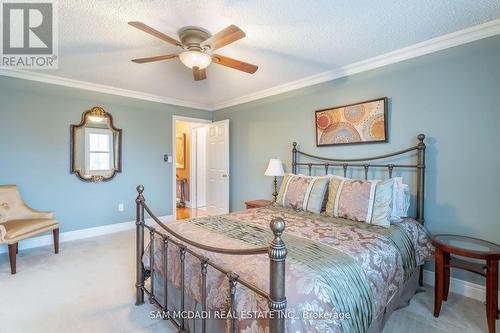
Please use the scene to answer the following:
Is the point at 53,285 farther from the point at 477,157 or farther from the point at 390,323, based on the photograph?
the point at 477,157

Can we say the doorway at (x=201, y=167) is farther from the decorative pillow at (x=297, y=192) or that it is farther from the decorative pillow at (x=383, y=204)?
the decorative pillow at (x=383, y=204)

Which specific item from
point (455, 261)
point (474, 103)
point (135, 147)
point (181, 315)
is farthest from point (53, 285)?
point (474, 103)

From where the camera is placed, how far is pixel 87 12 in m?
2.01

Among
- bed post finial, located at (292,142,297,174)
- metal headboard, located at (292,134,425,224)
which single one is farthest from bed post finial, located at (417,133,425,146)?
bed post finial, located at (292,142,297,174)

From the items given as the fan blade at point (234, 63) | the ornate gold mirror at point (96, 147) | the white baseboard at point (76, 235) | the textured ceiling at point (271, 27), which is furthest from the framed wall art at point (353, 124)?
the white baseboard at point (76, 235)

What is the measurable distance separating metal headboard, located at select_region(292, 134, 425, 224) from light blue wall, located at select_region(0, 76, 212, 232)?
2663 millimetres

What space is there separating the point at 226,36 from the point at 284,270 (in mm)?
1755

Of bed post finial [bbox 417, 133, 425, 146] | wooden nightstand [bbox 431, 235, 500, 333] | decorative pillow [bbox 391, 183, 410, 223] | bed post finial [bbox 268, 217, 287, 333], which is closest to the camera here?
bed post finial [bbox 268, 217, 287, 333]

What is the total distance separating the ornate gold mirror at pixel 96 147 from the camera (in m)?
3.87

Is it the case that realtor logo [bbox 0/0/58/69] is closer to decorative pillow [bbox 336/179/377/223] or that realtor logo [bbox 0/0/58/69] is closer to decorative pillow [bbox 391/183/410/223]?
decorative pillow [bbox 336/179/377/223]

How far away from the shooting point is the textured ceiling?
194 cm

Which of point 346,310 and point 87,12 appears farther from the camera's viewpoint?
point 87,12

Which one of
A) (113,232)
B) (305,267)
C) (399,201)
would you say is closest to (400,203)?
(399,201)

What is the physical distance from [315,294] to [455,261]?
5.49ft
